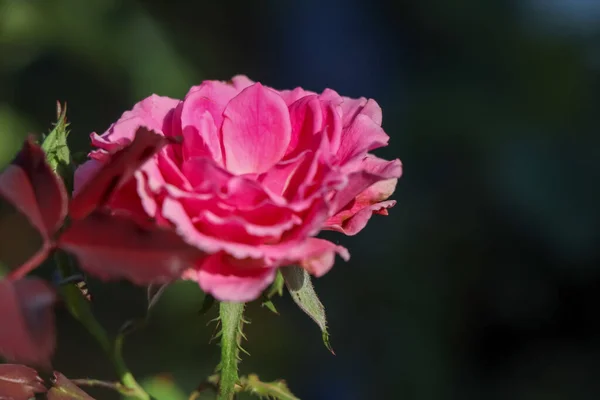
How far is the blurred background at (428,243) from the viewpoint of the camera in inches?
61.6

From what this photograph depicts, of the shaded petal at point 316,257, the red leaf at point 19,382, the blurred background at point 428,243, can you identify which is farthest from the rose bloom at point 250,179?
the blurred background at point 428,243

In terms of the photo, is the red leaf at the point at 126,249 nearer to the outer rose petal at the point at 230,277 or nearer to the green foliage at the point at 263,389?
the outer rose petal at the point at 230,277

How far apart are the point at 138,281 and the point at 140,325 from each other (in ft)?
0.81

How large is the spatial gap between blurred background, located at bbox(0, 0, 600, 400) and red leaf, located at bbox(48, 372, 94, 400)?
3.22 ft

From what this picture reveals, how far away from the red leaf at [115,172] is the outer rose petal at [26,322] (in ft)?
0.19

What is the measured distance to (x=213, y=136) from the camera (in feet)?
1.47

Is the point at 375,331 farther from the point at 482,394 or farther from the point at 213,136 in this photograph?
the point at 213,136

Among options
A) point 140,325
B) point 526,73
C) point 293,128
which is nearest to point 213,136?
point 293,128

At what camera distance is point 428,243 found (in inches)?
63.9

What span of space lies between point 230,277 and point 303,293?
0.09 m

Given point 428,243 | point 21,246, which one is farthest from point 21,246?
point 428,243

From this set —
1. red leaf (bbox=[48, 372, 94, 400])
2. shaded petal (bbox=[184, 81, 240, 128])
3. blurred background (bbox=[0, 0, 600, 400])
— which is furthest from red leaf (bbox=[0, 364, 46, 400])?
blurred background (bbox=[0, 0, 600, 400])

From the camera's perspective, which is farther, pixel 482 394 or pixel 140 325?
pixel 482 394

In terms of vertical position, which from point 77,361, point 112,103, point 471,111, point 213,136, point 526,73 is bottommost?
point 77,361
